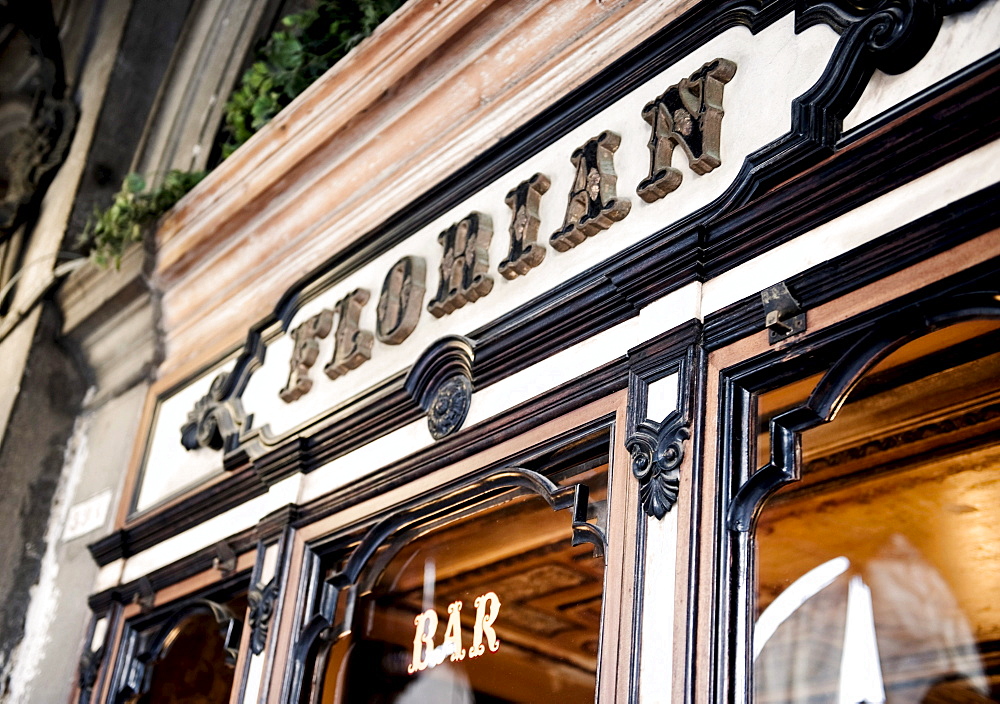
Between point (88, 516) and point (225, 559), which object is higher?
point (88, 516)

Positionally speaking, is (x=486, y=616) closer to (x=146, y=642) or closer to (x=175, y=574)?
(x=175, y=574)

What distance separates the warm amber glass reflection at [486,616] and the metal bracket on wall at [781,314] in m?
0.65

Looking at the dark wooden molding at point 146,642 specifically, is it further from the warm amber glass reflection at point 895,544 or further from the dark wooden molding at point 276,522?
the warm amber glass reflection at point 895,544

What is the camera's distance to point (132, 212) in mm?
5742

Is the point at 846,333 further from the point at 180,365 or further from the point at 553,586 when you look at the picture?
the point at 180,365

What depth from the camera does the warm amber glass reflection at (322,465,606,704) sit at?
321 centimetres

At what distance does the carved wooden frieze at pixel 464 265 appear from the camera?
3924 millimetres

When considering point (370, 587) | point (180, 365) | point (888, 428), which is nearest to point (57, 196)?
point (180, 365)

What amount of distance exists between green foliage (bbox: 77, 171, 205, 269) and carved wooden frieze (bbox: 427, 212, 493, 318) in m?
2.24

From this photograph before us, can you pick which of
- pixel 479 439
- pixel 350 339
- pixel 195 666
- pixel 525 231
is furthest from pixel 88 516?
pixel 525 231

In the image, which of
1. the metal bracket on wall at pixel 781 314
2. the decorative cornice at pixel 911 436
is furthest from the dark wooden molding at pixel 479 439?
the decorative cornice at pixel 911 436

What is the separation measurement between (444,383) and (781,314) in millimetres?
1403

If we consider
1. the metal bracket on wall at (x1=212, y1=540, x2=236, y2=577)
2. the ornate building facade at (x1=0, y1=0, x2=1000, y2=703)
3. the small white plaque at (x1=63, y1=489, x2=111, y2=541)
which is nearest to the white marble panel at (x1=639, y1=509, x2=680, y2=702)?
the ornate building facade at (x1=0, y1=0, x2=1000, y2=703)

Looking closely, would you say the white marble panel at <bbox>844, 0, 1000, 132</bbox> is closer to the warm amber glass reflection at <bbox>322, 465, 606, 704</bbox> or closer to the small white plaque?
the warm amber glass reflection at <bbox>322, 465, 606, 704</bbox>
